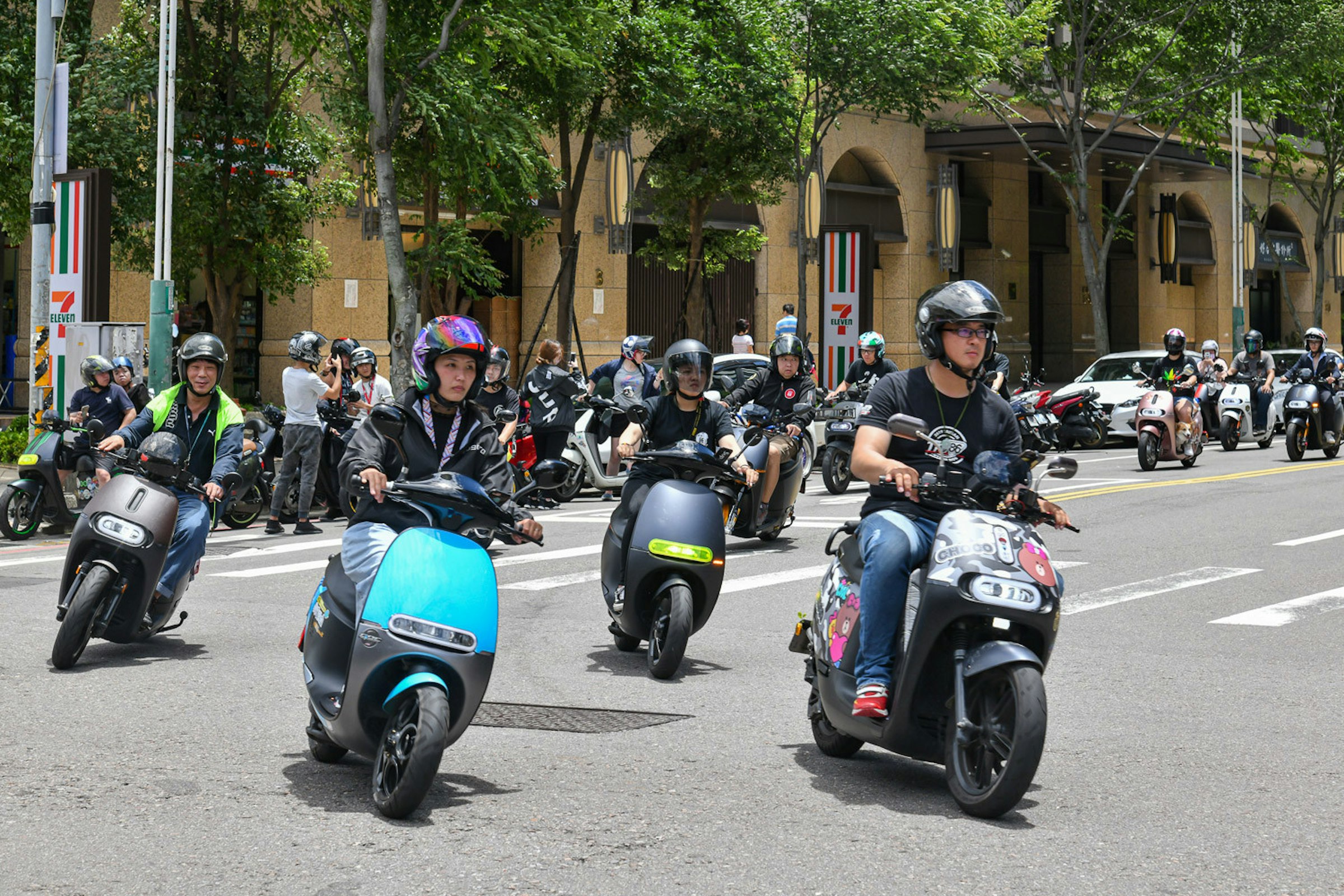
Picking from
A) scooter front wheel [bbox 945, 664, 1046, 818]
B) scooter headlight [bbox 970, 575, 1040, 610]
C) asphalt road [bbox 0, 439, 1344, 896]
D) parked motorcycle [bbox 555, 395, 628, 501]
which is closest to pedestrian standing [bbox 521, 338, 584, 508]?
parked motorcycle [bbox 555, 395, 628, 501]

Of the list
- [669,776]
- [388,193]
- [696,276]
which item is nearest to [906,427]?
[669,776]

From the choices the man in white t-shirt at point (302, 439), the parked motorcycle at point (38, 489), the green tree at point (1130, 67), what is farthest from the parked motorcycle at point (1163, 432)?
the parked motorcycle at point (38, 489)

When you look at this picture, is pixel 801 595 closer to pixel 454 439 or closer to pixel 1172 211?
pixel 454 439

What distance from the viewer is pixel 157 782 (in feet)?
19.7

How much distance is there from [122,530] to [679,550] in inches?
111

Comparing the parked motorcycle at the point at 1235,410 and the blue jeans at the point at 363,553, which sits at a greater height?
the parked motorcycle at the point at 1235,410

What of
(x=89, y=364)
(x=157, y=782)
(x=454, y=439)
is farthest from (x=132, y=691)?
(x=89, y=364)

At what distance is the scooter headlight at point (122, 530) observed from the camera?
27.6ft

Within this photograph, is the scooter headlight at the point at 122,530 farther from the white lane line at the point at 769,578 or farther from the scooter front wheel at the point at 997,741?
Answer: the scooter front wheel at the point at 997,741

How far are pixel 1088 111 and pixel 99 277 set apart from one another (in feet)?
72.2

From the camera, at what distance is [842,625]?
610 centimetres

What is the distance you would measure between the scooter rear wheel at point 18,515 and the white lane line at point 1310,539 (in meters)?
10.9

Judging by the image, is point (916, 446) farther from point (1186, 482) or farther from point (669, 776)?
point (1186, 482)

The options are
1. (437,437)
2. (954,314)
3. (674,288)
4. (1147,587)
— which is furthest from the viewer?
(674,288)
